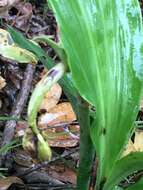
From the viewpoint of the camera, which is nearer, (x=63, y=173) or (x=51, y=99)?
(x=63, y=173)

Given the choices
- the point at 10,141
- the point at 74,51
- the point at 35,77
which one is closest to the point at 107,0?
the point at 74,51

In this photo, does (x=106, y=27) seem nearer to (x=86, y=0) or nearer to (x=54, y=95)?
(x=86, y=0)

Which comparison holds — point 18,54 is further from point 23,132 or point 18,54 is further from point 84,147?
point 23,132

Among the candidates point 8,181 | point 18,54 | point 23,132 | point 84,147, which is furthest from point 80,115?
point 23,132

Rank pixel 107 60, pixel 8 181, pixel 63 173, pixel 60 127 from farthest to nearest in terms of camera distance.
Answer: pixel 60 127 → pixel 63 173 → pixel 8 181 → pixel 107 60

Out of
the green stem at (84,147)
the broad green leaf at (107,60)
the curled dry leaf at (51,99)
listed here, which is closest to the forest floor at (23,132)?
the curled dry leaf at (51,99)

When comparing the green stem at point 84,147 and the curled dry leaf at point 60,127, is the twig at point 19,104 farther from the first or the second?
the green stem at point 84,147
